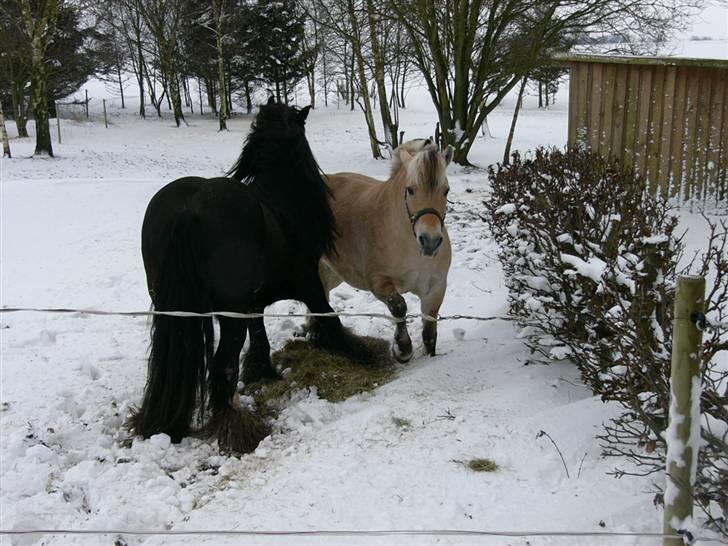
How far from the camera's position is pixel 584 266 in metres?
2.83

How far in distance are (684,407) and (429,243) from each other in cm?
211

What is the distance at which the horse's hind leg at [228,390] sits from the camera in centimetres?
361

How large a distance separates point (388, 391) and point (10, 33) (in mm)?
24623

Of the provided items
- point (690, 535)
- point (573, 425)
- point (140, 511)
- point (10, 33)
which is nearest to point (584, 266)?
point (573, 425)

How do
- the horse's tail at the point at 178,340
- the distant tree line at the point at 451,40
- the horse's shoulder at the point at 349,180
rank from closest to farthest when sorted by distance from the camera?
the horse's tail at the point at 178,340 → the horse's shoulder at the point at 349,180 → the distant tree line at the point at 451,40

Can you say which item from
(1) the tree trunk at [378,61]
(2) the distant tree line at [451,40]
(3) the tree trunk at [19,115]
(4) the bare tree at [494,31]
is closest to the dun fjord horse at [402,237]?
(2) the distant tree line at [451,40]

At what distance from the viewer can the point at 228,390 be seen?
12.3ft

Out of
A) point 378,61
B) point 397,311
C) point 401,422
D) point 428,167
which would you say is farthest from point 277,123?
point 378,61

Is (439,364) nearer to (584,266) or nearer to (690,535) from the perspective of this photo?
(584,266)

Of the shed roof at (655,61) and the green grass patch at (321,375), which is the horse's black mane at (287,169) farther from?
the shed roof at (655,61)

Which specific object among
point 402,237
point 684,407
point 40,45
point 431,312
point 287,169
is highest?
point 40,45

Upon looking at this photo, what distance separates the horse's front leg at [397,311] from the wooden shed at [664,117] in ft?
13.5

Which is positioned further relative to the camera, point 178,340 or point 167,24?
point 167,24

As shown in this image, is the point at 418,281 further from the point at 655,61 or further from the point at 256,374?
the point at 655,61
